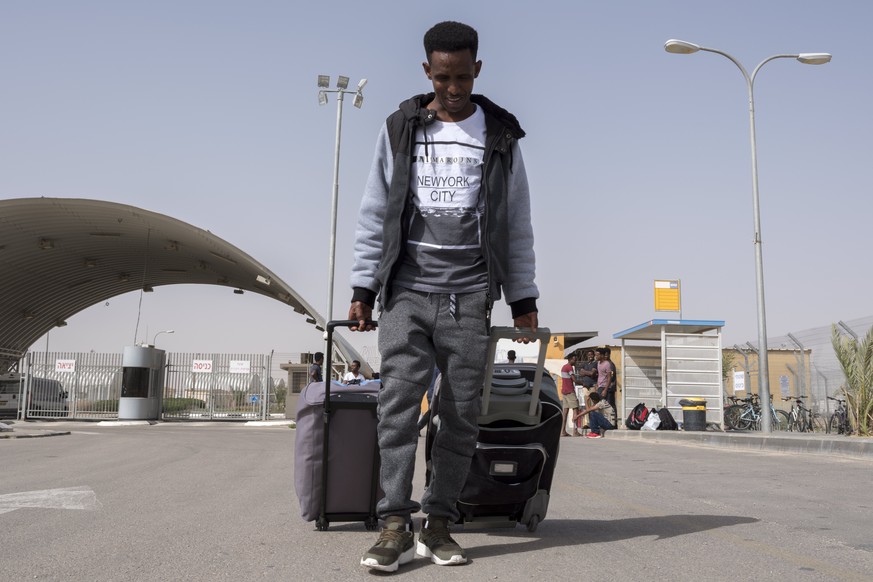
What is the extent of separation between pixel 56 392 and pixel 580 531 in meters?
30.8

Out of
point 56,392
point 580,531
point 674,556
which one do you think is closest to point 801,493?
point 580,531

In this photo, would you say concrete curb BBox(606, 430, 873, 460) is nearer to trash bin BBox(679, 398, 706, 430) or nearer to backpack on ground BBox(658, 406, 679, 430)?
backpack on ground BBox(658, 406, 679, 430)

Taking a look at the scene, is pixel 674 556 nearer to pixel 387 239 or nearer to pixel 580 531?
pixel 580 531

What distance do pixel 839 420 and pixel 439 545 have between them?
15374 millimetres

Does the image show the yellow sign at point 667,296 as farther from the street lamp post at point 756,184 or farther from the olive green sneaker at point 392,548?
the olive green sneaker at point 392,548

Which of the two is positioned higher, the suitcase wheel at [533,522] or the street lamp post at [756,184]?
the street lamp post at [756,184]

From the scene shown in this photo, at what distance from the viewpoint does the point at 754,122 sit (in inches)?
737

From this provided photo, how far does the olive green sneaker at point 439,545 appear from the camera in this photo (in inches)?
133

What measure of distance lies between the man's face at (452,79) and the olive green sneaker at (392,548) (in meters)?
1.71

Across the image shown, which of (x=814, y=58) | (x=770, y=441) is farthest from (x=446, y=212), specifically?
(x=814, y=58)

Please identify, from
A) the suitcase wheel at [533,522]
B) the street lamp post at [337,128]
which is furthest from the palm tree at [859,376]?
the street lamp post at [337,128]

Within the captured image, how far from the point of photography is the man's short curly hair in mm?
3740

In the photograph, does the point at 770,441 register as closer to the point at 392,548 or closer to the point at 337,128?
the point at 392,548

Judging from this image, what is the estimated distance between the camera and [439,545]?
3.46m
